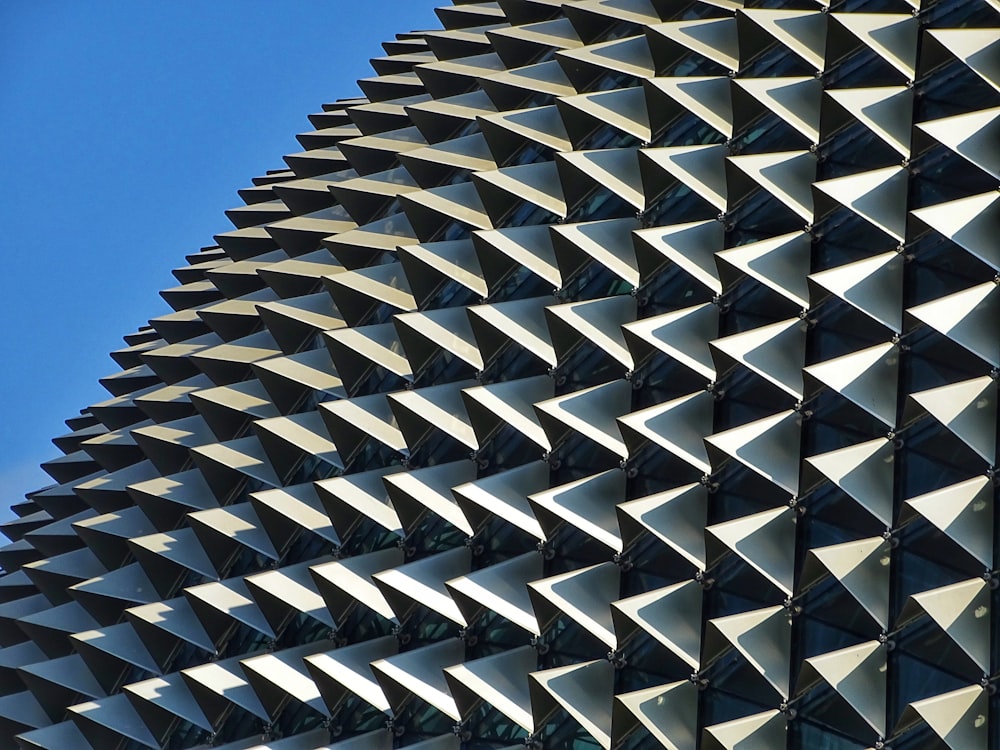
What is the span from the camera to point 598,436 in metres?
17.9

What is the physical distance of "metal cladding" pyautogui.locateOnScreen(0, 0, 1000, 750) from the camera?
49.8 ft

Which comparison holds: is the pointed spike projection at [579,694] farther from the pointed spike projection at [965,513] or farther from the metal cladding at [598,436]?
the pointed spike projection at [965,513]

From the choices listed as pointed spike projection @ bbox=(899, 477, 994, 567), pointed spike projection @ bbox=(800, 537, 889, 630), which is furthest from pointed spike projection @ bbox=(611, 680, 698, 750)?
pointed spike projection @ bbox=(899, 477, 994, 567)

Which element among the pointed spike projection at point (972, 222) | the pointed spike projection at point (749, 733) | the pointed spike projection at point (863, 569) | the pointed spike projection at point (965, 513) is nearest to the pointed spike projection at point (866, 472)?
the pointed spike projection at point (863, 569)

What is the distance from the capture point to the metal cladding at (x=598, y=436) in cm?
1519

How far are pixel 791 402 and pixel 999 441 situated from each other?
9.57ft

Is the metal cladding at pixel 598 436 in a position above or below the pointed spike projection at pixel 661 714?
above

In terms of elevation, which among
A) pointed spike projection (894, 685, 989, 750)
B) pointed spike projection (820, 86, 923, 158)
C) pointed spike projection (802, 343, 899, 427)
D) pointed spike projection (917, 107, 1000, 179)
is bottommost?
pointed spike projection (894, 685, 989, 750)

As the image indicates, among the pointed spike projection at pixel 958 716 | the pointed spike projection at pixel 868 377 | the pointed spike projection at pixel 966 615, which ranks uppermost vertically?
the pointed spike projection at pixel 868 377

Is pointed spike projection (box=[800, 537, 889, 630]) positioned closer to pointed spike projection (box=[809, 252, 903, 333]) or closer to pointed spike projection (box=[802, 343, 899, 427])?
pointed spike projection (box=[802, 343, 899, 427])

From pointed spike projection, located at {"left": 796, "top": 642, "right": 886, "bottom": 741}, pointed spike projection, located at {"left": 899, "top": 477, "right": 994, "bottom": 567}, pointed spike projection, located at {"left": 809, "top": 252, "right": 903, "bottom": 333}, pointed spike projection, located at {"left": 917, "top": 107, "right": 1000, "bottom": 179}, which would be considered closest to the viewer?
pointed spike projection, located at {"left": 899, "top": 477, "right": 994, "bottom": 567}

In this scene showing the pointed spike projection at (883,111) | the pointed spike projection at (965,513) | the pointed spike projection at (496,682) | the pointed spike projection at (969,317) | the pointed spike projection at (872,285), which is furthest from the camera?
the pointed spike projection at (883,111)

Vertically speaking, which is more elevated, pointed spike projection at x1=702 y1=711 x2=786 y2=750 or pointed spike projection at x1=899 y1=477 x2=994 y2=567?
pointed spike projection at x1=899 y1=477 x2=994 y2=567

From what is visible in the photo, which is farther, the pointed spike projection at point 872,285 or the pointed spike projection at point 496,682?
the pointed spike projection at point 496,682
